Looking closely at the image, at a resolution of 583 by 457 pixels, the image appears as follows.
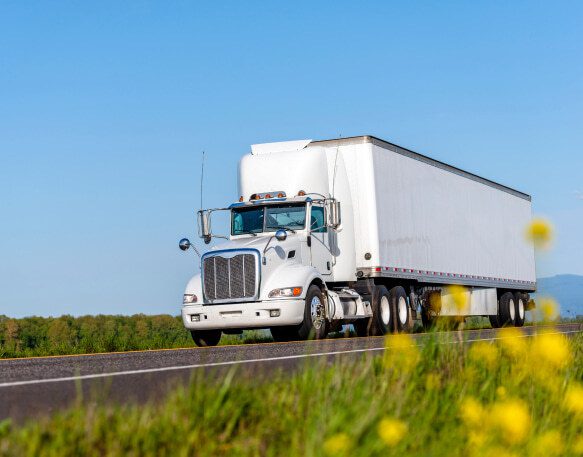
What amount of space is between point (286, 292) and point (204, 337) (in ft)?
→ 8.40

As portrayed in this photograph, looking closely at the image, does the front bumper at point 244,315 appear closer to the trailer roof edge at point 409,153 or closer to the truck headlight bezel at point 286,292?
the truck headlight bezel at point 286,292

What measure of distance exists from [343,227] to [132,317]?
253 feet

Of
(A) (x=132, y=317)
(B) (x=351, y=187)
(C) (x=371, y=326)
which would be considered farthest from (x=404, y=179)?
(A) (x=132, y=317)

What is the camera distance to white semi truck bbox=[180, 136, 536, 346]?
1897cm

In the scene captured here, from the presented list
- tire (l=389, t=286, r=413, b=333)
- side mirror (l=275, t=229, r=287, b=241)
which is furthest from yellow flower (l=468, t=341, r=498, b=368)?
tire (l=389, t=286, r=413, b=333)

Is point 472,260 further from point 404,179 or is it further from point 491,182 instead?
point 404,179

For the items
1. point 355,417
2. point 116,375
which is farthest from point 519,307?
point 355,417

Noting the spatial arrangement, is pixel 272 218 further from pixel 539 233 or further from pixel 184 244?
pixel 539 233

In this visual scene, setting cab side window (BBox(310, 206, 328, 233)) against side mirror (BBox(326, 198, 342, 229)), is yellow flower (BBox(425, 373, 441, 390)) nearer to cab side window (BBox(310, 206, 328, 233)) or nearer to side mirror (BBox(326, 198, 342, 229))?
side mirror (BBox(326, 198, 342, 229))

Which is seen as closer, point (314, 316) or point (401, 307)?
point (314, 316)

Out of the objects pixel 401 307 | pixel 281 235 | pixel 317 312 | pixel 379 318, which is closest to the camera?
pixel 281 235

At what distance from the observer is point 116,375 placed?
32.4 feet

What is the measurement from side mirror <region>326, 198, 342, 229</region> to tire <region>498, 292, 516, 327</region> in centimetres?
1312

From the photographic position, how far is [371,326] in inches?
878
